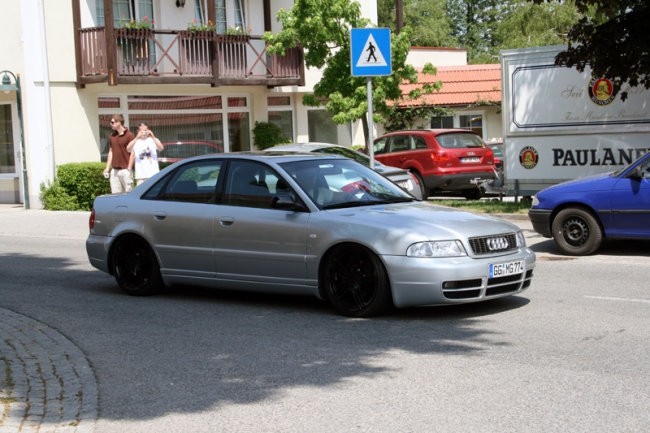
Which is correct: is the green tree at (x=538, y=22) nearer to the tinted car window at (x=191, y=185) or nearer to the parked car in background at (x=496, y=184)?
the parked car in background at (x=496, y=184)

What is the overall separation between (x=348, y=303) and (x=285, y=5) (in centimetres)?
2211

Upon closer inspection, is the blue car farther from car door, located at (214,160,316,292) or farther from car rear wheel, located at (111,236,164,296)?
car rear wheel, located at (111,236,164,296)

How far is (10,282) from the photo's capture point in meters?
12.4

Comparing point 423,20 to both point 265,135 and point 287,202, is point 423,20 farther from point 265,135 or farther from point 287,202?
point 287,202

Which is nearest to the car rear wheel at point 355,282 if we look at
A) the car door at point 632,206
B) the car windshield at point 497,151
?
the car door at point 632,206

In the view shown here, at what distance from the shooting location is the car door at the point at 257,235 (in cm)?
948

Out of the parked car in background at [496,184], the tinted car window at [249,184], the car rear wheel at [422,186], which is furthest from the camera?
the car rear wheel at [422,186]

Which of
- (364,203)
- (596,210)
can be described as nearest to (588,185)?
(596,210)

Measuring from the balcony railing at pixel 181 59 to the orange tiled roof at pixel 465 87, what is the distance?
406 inches

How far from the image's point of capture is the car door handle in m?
9.92

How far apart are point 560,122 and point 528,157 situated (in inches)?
35.5

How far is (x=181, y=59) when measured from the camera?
26.1m

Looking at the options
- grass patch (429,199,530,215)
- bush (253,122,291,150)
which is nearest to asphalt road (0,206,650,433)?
grass patch (429,199,530,215)

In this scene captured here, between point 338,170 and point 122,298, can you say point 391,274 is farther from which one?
point 122,298
